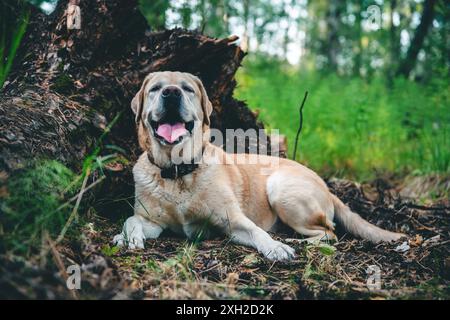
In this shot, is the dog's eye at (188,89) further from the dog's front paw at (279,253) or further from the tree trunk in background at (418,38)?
the tree trunk in background at (418,38)

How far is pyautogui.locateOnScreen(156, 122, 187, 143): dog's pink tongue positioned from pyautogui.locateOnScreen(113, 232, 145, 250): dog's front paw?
2.74 feet

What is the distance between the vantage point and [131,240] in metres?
3.62

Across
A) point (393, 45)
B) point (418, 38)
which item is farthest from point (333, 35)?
point (418, 38)

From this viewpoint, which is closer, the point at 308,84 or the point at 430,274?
the point at 430,274

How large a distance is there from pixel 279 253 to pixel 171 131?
1384mm

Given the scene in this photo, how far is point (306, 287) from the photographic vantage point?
2979mm

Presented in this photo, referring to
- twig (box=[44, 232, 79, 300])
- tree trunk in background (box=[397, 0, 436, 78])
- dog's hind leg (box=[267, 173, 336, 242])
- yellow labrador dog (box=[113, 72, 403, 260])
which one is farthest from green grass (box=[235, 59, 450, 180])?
twig (box=[44, 232, 79, 300])

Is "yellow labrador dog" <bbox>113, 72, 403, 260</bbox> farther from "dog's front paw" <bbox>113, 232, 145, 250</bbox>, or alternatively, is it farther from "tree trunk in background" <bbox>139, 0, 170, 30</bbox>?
"tree trunk in background" <bbox>139, 0, 170, 30</bbox>

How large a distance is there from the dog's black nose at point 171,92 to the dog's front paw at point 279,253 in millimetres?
1493

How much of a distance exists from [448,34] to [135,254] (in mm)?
8944

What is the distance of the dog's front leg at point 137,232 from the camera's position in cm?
356
